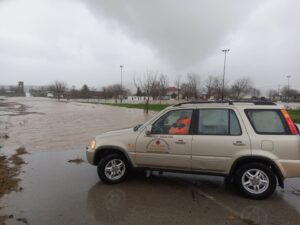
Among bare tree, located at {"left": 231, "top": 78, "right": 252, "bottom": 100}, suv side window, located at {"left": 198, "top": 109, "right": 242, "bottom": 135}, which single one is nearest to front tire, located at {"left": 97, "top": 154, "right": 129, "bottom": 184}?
suv side window, located at {"left": 198, "top": 109, "right": 242, "bottom": 135}

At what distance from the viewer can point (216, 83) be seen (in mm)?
62719

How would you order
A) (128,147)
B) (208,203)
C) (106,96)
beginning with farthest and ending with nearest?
1. (106,96)
2. (128,147)
3. (208,203)

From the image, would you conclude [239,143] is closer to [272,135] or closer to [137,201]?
[272,135]

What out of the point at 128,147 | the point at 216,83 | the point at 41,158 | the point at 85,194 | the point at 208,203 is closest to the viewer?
the point at 208,203

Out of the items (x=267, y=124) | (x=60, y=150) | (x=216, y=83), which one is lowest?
(x=60, y=150)

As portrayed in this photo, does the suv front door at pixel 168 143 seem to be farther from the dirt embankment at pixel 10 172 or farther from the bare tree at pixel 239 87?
the bare tree at pixel 239 87

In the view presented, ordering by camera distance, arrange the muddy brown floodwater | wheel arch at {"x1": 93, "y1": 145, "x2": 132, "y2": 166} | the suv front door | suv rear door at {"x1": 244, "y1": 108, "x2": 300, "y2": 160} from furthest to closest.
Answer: wheel arch at {"x1": 93, "y1": 145, "x2": 132, "y2": 166} → the suv front door → suv rear door at {"x1": 244, "y1": 108, "x2": 300, "y2": 160} → the muddy brown floodwater

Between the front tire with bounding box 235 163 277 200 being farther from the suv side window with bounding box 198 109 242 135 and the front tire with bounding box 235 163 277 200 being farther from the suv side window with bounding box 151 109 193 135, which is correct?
the suv side window with bounding box 151 109 193 135

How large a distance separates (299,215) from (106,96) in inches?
3589

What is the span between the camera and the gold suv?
4.71m

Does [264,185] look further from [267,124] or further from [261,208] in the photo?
[267,124]

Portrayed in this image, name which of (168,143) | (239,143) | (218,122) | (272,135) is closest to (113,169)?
(168,143)

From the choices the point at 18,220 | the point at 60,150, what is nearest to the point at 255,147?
the point at 18,220

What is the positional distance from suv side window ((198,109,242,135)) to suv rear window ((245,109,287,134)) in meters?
0.30
